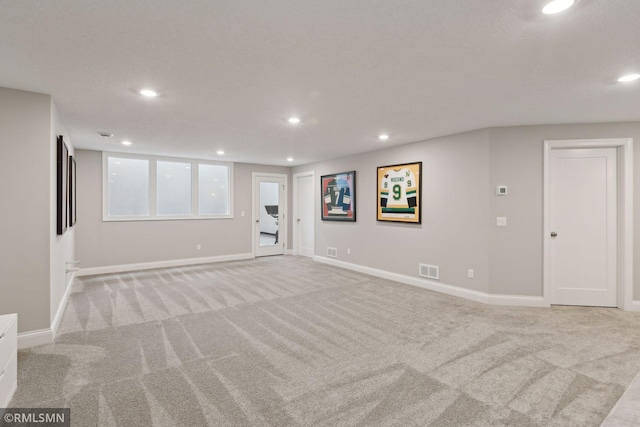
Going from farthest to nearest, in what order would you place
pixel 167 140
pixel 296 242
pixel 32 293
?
pixel 296 242 → pixel 167 140 → pixel 32 293

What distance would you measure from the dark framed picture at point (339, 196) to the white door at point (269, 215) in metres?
1.62

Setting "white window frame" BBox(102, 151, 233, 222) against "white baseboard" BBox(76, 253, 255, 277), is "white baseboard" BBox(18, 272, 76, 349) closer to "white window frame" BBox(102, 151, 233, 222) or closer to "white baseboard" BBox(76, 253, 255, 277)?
"white baseboard" BBox(76, 253, 255, 277)

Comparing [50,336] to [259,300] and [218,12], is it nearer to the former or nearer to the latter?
[259,300]

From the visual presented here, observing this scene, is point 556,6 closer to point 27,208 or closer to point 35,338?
point 27,208

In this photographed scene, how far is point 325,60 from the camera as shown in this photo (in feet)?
7.58

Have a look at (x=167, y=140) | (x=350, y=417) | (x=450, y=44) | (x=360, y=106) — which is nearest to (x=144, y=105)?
(x=167, y=140)

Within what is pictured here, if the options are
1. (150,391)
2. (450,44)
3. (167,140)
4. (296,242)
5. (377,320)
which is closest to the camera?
(450,44)

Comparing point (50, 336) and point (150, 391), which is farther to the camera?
point (50, 336)

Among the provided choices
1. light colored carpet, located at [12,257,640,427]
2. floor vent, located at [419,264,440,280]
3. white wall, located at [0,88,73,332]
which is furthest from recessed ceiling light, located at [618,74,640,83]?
white wall, located at [0,88,73,332]

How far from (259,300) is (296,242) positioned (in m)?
4.23

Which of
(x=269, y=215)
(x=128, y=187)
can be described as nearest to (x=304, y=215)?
(x=269, y=215)

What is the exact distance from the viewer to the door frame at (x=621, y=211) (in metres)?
3.97

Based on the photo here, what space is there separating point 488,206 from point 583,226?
1.25 m

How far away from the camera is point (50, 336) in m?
3.03
